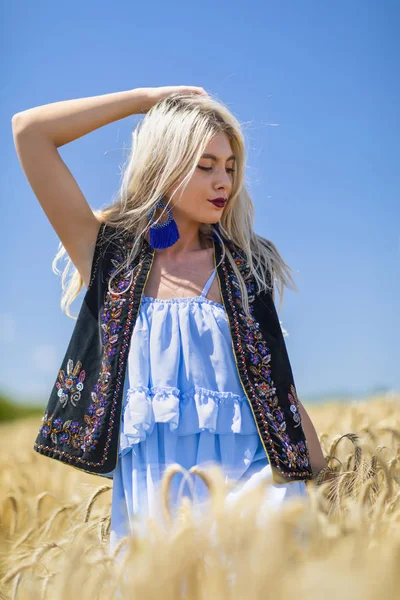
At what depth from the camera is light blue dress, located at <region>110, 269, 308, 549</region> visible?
7.13 ft

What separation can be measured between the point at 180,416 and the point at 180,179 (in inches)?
32.7

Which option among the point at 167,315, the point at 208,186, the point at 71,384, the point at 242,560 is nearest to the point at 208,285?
the point at 167,315

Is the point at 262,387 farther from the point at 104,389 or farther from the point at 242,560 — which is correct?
the point at 242,560

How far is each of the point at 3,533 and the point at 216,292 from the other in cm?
120

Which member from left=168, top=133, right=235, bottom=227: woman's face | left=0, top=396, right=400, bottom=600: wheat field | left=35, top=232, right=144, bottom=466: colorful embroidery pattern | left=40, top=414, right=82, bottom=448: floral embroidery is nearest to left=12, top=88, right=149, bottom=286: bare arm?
left=35, top=232, right=144, bottom=466: colorful embroidery pattern

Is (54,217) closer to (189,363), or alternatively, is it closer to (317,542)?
(189,363)

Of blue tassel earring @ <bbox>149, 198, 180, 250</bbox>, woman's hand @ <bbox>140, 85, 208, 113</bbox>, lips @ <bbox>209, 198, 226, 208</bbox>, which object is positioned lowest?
blue tassel earring @ <bbox>149, 198, 180, 250</bbox>

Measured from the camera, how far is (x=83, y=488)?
3.19 m

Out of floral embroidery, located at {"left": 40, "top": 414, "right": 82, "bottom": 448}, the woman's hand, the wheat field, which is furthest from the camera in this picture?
the woman's hand

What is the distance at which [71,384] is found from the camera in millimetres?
2377

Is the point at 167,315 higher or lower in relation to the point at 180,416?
higher

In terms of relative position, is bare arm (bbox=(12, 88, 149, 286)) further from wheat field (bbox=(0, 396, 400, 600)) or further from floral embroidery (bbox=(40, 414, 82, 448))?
wheat field (bbox=(0, 396, 400, 600))

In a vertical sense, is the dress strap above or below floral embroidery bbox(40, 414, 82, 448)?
above

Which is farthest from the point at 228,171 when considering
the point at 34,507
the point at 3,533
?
the point at 3,533
